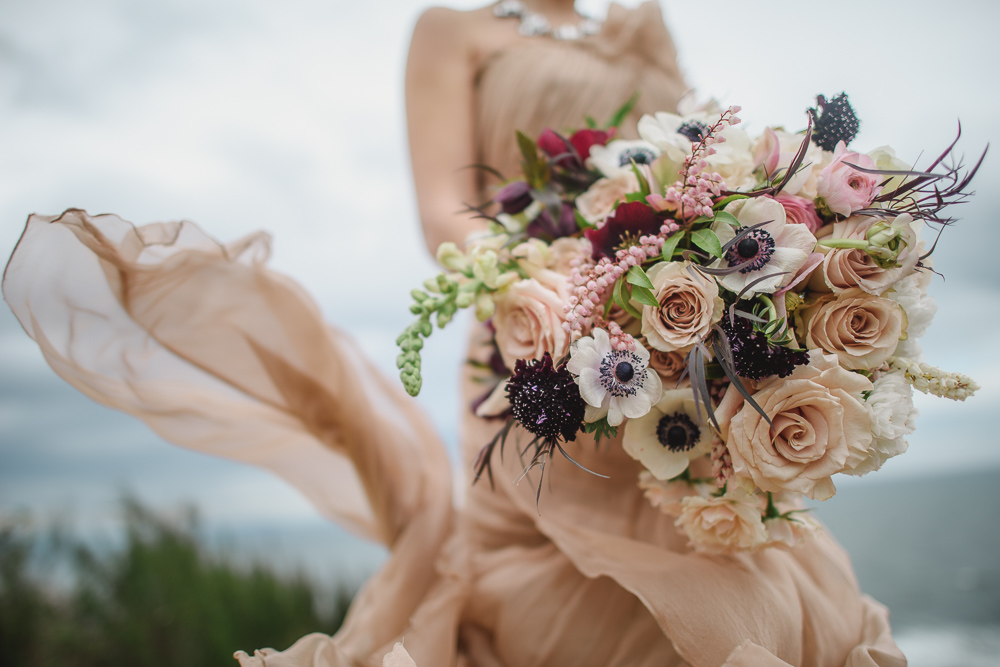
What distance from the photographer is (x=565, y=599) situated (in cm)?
96

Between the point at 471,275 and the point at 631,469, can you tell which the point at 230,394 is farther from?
the point at 631,469

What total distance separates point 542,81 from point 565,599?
1.20 m

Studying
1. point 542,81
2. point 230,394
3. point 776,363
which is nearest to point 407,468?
point 230,394

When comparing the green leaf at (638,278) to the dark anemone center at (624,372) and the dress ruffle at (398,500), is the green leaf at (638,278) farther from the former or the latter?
the dress ruffle at (398,500)

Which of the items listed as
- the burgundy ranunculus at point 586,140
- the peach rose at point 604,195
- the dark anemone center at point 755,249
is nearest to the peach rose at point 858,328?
the dark anemone center at point 755,249

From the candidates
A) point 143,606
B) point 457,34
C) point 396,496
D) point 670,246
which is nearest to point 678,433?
point 670,246

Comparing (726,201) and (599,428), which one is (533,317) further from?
(726,201)

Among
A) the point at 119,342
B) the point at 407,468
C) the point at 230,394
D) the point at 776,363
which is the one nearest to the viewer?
the point at 776,363

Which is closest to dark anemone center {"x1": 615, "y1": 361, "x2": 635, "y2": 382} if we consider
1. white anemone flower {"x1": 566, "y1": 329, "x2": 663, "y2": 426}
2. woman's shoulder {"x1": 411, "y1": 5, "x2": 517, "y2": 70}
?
white anemone flower {"x1": 566, "y1": 329, "x2": 663, "y2": 426}

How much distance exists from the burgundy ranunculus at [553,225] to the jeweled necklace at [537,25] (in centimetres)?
85

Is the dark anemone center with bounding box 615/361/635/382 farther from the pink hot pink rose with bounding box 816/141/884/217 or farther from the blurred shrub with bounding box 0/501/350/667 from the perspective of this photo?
the blurred shrub with bounding box 0/501/350/667

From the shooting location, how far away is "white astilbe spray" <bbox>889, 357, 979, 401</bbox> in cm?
65

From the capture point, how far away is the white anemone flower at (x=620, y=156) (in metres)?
0.83

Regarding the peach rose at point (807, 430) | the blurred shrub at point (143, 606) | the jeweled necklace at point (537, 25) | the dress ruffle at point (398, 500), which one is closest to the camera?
the peach rose at point (807, 430)
